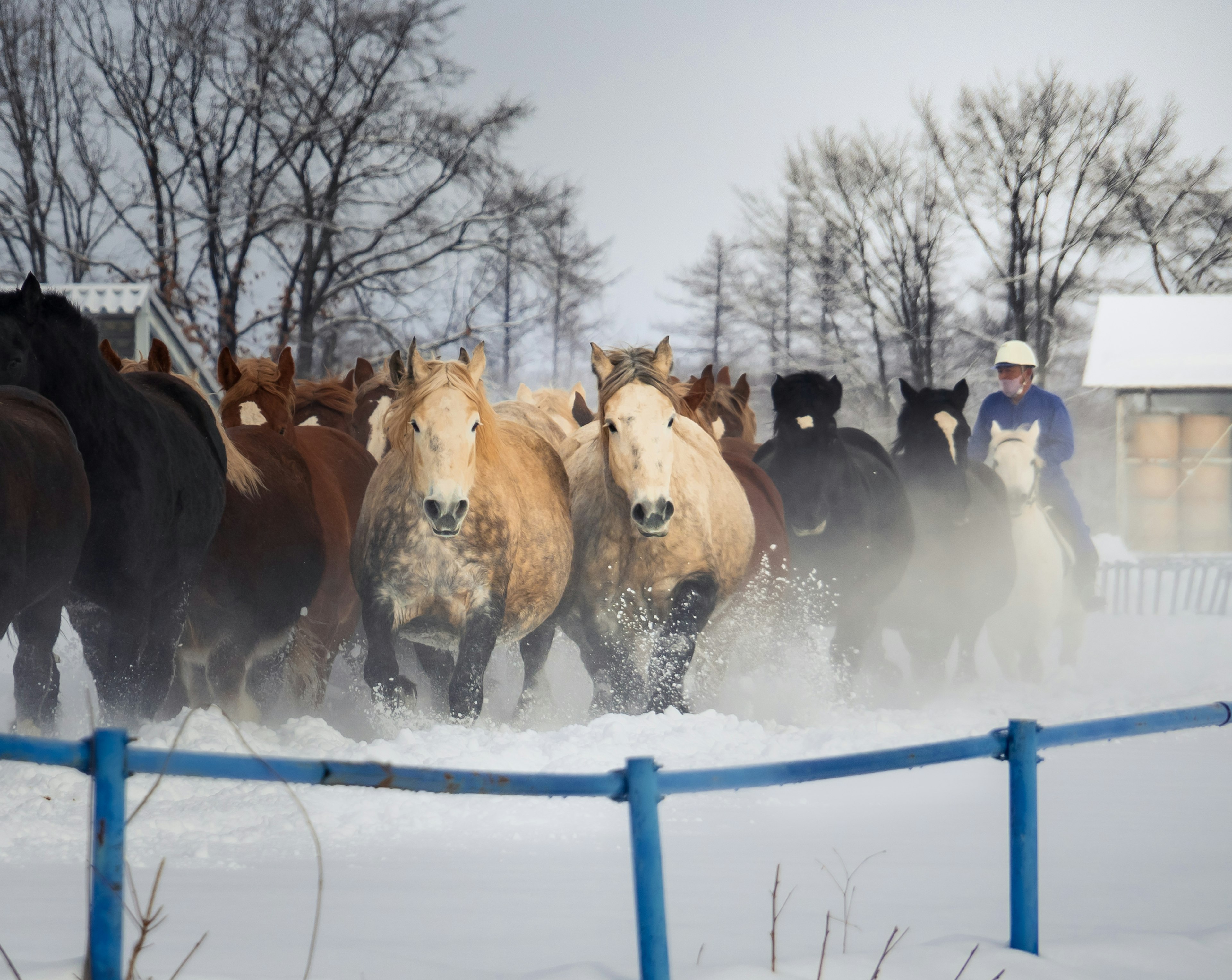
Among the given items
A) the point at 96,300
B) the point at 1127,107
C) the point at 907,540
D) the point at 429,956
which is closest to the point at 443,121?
the point at 96,300

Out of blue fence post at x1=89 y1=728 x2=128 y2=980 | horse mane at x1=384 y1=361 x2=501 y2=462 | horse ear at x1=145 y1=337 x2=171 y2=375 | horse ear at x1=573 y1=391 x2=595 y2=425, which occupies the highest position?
horse ear at x1=145 y1=337 x2=171 y2=375

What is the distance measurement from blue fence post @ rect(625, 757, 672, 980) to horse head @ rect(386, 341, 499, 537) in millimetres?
2749

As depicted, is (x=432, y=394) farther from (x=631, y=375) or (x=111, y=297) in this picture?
(x=111, y=297)

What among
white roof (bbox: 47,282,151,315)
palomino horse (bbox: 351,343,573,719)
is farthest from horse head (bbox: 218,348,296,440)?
white roof (bbox: 47,282,151,315)

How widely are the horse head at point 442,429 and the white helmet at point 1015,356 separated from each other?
603cm

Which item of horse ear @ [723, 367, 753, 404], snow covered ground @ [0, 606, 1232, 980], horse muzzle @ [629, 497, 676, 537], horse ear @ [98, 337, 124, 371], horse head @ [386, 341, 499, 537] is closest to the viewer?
snow covered ground @ [0, 606, 1232, 980]

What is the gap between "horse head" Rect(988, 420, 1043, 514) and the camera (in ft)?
29.6

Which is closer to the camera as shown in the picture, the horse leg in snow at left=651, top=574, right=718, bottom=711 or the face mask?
the horse leg in snow at left=651, top=574, right=718, bottom=711

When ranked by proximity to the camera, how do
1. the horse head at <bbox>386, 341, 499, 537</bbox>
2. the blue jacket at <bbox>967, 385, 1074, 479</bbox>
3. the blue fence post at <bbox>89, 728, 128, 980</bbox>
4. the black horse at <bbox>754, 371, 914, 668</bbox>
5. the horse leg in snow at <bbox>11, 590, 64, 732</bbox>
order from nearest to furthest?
the blue fence post at <bbox>89, 728, 128, 980</bbox> → the horse leg in snow at <bbox>11, 590, 64, 732</bbox> → the horse head at <bbox>386, 341, 499, 537</bbox> → the black horse at <bbox>754, 371, 914, 668</bbox> → the blue jacket at <bbox>967, 385, 1074, 479</bbox>

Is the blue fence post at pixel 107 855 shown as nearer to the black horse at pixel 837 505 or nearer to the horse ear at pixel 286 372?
the horse ear at pixel 286 372

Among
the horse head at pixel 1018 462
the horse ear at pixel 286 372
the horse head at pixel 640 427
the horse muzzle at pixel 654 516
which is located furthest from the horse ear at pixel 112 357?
the horse head at pixel 1018 462

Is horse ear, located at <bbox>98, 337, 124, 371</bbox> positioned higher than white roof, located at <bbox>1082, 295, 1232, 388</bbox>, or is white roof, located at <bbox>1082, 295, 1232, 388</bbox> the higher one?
white roof, located at <bbox>1082, 295, 1232, 388</bbox>

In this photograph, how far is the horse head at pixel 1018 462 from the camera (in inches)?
355

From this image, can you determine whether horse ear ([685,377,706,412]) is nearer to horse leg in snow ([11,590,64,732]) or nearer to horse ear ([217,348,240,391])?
horse ear ([217,348,240,391])
